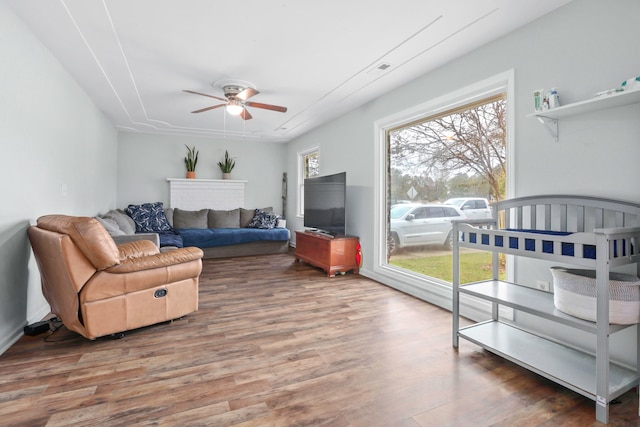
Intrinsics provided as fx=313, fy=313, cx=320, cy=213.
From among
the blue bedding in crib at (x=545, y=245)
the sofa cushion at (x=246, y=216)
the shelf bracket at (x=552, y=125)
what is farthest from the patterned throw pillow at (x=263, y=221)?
the shelf bracket at (x=552, y=125)

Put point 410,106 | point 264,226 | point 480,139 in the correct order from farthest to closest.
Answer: point 264,226 < point 410,106 < point 480,139

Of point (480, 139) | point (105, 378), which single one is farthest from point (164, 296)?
point (480, 139)

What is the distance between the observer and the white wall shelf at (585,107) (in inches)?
69.0

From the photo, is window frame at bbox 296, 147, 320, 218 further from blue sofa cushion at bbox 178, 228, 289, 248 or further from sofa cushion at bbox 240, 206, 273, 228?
sofa cushion at bbox 240, 206, 273, 228

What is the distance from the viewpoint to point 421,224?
3791 mm

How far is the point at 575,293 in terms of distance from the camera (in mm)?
1706

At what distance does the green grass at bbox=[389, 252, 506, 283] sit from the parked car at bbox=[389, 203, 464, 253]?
17 centimetres

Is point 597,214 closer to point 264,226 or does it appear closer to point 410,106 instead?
point 410,106

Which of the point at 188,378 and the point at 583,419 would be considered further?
the point at 188,378

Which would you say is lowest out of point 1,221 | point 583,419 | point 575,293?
point 583,419

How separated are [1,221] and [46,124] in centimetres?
109

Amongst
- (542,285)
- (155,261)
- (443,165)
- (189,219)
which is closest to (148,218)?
(189,219)

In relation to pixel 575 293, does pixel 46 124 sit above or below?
above

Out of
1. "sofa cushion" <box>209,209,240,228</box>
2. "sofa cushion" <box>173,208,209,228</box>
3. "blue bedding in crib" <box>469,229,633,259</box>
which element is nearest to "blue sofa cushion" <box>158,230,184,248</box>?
"sofa cushion" <box>173,208,209,228</box>
